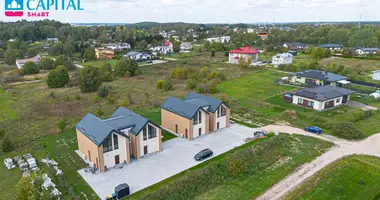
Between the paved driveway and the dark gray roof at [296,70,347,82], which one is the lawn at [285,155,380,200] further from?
the dark gray roof at [296,70,347,82]

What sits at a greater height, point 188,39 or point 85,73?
point 188,39

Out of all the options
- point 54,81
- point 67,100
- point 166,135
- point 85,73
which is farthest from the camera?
point 54,81

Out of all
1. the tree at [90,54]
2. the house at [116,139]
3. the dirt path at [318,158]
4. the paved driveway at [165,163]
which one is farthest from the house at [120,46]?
the dirt path at [318,158]

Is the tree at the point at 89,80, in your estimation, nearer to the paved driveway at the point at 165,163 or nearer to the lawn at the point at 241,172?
the paved driveway at the point at 165,163

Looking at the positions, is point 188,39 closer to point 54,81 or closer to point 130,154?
point 54,81

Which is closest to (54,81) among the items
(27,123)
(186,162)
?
(27,123)

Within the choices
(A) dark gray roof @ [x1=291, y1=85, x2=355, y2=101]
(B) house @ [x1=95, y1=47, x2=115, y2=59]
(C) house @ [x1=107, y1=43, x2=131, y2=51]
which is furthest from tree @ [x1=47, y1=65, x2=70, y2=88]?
(C) house @ [x1=107, y1=43, x2=131, y2=51]

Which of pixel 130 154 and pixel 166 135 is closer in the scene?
pixel 130 154

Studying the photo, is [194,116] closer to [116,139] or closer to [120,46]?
[116,139]

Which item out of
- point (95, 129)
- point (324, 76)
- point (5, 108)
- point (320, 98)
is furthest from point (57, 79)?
point (324, 76)
